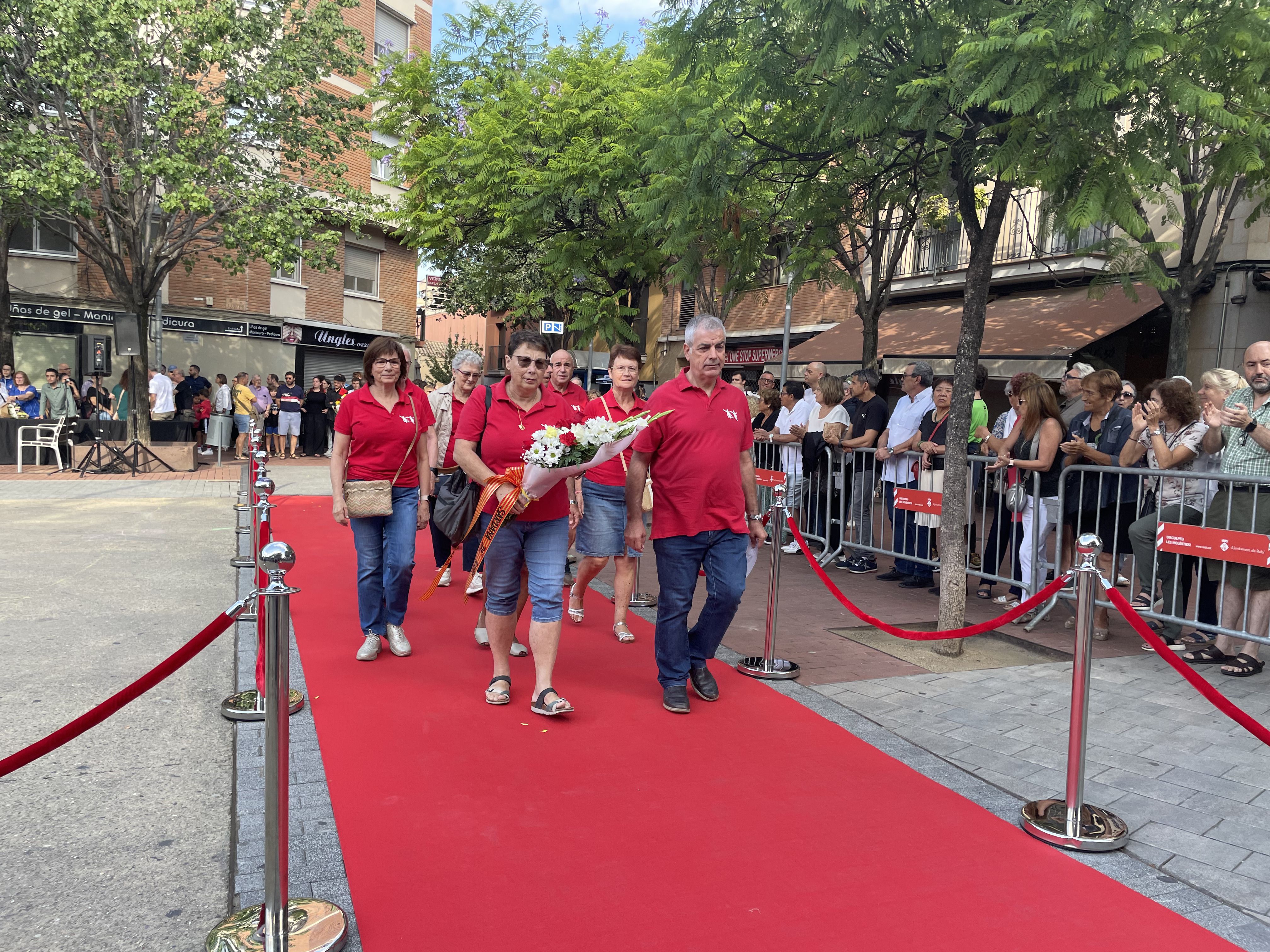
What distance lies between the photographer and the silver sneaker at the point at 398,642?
6082 mm

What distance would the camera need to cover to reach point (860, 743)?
4.80 meters

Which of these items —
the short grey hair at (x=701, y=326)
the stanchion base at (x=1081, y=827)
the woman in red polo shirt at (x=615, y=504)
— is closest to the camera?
the stanchion base at (x=1081, y=827)

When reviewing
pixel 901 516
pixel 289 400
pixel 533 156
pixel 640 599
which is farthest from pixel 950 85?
pixel 289 400

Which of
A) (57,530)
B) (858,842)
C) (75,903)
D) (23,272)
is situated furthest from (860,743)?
(23,272)

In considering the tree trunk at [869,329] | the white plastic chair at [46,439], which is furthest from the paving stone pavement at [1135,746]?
the white plastic chair at [46,439]

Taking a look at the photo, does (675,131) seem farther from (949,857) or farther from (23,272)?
(23,272)

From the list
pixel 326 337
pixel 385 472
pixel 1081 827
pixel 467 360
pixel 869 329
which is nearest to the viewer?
pixel 1081 827

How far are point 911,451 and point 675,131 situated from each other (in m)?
3.67

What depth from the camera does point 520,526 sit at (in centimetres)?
508

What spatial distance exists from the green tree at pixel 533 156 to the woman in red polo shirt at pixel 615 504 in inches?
227

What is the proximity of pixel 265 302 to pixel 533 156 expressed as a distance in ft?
49.1

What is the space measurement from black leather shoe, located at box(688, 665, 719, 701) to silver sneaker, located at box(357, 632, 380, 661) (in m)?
1.96

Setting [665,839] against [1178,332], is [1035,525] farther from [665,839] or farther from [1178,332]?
[1178,332]

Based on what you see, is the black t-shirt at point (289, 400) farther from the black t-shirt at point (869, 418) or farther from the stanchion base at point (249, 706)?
the stanchion base at point (249, 706)
